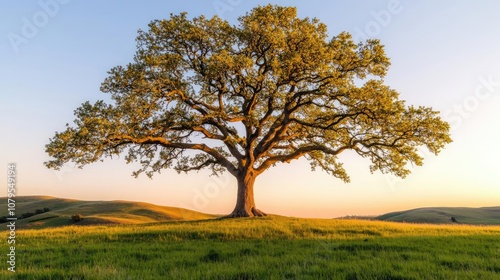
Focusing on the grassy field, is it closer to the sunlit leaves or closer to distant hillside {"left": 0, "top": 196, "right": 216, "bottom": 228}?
the sunlit leaves

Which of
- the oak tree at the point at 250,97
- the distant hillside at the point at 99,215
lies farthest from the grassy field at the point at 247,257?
the distant hillside at the point at 99,215

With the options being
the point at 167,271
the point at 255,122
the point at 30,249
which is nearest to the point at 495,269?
the point at 167,271

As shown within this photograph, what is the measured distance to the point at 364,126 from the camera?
29312mm

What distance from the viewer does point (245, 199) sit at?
30688mm

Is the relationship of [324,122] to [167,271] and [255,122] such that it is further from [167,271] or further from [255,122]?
[167,271]

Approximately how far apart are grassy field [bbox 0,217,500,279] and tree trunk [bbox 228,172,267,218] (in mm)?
10405

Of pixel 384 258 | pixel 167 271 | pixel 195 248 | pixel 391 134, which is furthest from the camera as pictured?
pixel 391 134

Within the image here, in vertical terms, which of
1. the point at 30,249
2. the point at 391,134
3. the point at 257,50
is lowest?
the point at 30,249

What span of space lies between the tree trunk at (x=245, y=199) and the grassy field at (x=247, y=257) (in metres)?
10.4

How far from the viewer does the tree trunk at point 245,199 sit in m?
30.2

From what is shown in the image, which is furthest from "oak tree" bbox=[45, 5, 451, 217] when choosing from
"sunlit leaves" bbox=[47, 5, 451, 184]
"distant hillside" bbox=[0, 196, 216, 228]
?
"distant hillside" bbox=[0, 196, 216, 228]

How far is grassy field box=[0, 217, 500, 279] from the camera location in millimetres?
9172

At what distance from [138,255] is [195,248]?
234 centimetres

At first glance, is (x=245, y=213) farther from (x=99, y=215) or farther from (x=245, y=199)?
(x=99, y=215)
